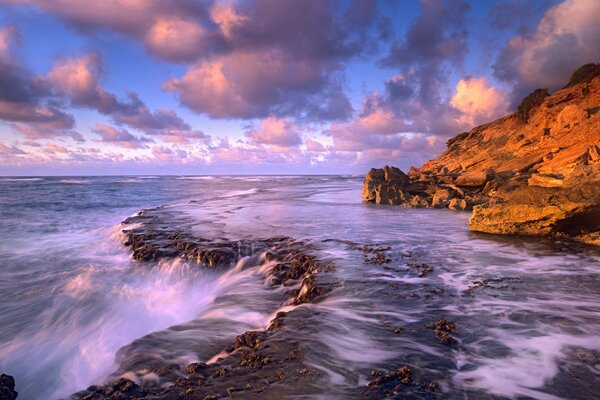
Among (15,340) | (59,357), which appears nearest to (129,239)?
(15,340)

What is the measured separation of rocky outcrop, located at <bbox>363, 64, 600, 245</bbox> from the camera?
36.6 ft

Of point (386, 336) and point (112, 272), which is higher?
point (386, 336)

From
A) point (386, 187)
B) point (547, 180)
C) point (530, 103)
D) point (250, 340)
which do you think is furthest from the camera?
point (530, 103)

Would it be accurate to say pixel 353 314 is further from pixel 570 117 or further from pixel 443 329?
pixel 570 117

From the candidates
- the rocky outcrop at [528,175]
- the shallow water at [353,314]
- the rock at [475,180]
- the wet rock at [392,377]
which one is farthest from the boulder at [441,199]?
the wet rock at [392,377]

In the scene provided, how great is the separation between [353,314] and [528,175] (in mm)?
23243

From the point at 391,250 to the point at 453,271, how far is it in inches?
92.4

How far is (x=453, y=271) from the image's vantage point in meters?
8.09

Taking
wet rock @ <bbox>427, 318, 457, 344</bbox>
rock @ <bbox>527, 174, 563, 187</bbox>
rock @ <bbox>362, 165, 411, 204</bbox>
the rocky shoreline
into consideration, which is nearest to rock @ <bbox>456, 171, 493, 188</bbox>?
rock @ <bbox>362, 165, 411, 204</bbox>

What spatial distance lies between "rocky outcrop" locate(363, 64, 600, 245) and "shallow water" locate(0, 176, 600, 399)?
103 cm

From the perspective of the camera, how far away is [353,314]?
5.67 m

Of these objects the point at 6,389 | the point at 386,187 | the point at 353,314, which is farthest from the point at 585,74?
the point at 6,389

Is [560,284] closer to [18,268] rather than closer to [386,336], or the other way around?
[386,336]

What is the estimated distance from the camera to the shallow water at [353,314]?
Result: 4133 millimetres
